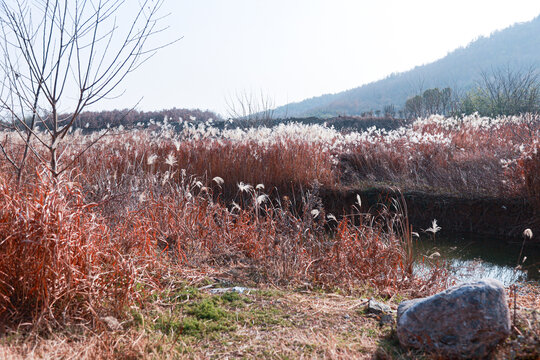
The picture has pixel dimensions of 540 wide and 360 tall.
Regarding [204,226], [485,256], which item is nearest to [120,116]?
[204,226]

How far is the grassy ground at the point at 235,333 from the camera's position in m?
2.08

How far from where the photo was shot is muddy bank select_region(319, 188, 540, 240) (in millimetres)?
6598

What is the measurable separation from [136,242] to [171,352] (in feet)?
4.61

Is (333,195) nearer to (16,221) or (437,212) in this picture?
(437,212)

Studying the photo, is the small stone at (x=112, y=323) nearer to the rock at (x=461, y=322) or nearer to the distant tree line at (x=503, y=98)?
the rock at (x=461, y=322)

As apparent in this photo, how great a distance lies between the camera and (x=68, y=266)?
233 centimetres

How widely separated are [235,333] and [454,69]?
3697 inches

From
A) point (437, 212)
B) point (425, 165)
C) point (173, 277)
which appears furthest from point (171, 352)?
point (425, 165)

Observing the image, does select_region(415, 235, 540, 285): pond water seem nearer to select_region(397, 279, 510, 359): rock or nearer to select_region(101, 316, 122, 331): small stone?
select_region(397, 279, 510, 359): rock

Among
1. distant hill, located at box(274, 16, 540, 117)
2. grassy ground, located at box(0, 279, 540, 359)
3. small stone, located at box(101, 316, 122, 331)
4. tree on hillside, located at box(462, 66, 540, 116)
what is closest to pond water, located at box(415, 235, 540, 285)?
grassy ground, located at box(0, 279, 540, 359)

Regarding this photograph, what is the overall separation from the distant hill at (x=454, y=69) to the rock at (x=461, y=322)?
7174 cm

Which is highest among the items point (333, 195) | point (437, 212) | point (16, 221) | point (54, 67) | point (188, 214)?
point (54, 67)

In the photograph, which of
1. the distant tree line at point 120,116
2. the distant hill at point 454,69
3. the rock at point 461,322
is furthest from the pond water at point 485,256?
the distant hill at point 454,69

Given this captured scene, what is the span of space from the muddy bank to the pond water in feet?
0.97
